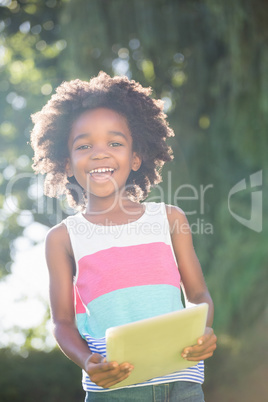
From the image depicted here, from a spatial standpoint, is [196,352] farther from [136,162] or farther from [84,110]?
[84,110]

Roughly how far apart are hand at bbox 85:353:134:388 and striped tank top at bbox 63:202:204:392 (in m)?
0.17

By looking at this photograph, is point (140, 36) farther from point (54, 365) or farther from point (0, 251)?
point (54, 365)

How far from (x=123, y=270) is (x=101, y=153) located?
1.29ft

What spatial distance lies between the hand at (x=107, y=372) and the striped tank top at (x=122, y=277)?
0.56 ft

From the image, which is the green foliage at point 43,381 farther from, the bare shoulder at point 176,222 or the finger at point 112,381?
the finger at point 112,381

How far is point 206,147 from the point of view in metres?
4.75

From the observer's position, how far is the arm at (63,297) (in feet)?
5.10

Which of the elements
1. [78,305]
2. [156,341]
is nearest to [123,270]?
[78,305]

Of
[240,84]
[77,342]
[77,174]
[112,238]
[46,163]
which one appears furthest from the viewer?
[240,84]

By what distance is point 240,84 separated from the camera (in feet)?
14.9

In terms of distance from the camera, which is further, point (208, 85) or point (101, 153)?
point (208, 85)

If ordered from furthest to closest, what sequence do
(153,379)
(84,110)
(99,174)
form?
1. (84,110)
2. (99,174)
3. (153,379)

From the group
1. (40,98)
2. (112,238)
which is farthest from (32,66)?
(112,238)

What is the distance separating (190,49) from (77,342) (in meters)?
3.80
